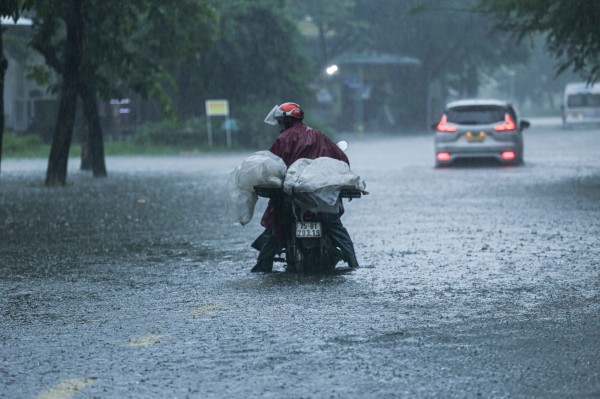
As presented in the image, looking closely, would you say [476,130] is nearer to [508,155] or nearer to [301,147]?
[508,155]

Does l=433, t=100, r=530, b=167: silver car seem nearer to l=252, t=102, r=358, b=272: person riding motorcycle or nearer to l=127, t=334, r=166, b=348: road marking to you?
l=252, t=102, r=358, b=272: person riding motorcycle

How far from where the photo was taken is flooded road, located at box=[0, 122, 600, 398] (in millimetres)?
6902

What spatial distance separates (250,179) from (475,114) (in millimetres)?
19646

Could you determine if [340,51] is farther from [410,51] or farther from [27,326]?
[27,326]

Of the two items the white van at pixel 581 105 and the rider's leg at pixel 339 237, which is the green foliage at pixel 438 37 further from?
the rider's leg at pixel 339 237

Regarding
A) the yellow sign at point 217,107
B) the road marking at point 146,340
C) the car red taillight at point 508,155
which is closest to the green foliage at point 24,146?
the yellow sign at point 217,107

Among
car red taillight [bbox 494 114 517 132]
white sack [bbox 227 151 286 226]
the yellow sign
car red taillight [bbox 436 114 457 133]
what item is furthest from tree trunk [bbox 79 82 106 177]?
white sack [bbox 227 151 286 226]

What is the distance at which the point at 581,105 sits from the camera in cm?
7044

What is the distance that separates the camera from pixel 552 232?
49.5 feet

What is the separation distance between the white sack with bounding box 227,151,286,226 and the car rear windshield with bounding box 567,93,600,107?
60672mm

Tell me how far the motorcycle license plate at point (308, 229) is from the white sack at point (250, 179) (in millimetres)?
419

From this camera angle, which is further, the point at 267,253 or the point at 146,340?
the point at 267,253

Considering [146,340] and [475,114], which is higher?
[475,114]

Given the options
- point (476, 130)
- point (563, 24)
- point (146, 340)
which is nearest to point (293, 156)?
point (146, 340)
